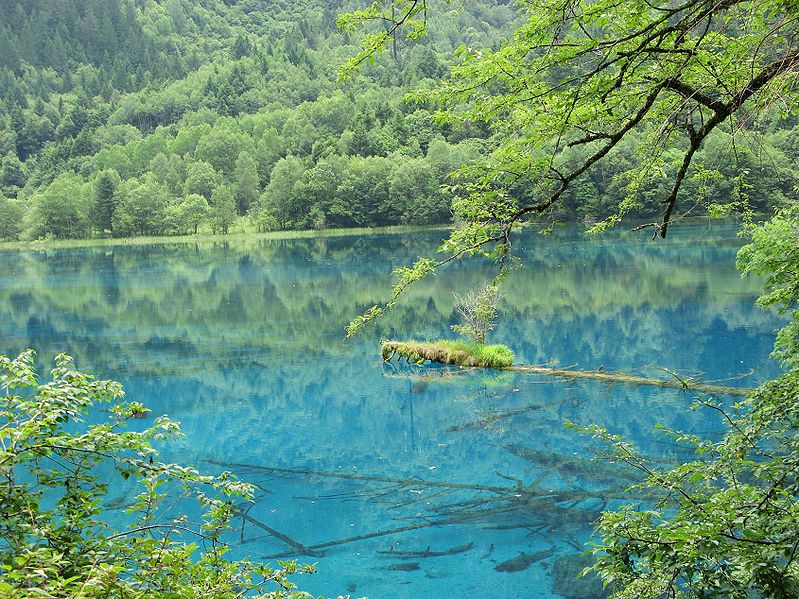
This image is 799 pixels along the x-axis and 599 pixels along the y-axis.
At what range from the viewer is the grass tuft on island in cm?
2391

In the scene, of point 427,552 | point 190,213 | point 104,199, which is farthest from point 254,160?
point 427,552

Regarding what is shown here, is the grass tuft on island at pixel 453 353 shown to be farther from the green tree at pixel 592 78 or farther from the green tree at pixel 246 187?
the green tree at pixel 246 187

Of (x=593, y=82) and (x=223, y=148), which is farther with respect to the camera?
(x=223, y=148)

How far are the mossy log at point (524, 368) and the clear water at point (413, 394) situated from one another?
541 millimetres

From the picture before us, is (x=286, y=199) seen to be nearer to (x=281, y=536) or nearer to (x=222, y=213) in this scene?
(x=222, y=213)

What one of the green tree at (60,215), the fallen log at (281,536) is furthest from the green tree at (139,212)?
the fallen log at (281,536)

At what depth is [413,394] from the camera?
2142 cm

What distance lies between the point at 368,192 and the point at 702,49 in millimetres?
98193

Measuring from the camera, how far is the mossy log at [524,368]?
19016 millimetres

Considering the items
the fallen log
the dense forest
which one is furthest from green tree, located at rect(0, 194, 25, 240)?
the fallen log

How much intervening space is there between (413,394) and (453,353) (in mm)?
3995

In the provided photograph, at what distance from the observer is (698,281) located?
3981 cm

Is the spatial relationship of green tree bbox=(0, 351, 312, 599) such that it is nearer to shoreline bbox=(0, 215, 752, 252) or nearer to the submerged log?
the submerged log

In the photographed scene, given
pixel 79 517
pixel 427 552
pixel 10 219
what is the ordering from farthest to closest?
pixel 10 219 < pixel 427 552 < pixel 79 517
